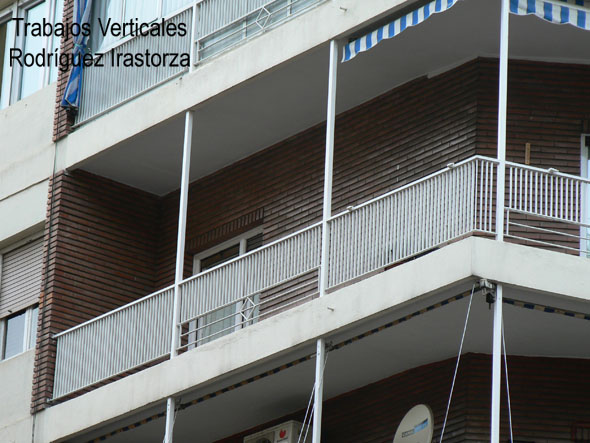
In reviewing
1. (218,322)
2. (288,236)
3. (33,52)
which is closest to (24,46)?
(33,52)

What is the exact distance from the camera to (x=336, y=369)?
21359mm

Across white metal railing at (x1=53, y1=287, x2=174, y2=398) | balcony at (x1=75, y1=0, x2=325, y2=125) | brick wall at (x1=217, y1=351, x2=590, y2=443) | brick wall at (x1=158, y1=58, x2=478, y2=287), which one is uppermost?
balcony at (x1=75, y1=0, x2=325, y2=125)

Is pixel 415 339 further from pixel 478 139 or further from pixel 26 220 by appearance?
pixel 26 220

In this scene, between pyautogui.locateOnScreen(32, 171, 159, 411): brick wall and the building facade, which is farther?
pyautogui.locateOnScreen(32, 171, 159, 411): brick wall

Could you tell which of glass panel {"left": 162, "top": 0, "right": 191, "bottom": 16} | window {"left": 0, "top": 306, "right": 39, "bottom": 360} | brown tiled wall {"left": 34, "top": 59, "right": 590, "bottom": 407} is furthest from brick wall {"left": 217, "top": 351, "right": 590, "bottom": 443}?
glass panel {"left": 162, "top": 0, "right": 191, "bottom": 16}

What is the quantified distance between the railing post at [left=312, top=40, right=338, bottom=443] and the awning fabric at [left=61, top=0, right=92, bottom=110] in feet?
17.8

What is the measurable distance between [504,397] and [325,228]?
9.49 ft

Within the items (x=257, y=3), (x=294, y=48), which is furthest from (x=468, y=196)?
(x=257, y=3)

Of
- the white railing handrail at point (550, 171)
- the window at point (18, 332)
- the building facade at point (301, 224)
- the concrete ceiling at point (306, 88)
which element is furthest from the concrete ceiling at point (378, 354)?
the concrete ceiling at point (306, 88)

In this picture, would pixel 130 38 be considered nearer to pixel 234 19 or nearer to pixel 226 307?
pixel 234 19

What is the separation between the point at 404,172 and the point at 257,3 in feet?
10.9

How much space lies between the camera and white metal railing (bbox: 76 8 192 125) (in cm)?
2461

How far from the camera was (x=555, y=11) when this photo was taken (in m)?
19.7

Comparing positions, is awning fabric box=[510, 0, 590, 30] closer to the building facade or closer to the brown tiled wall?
the building facade
